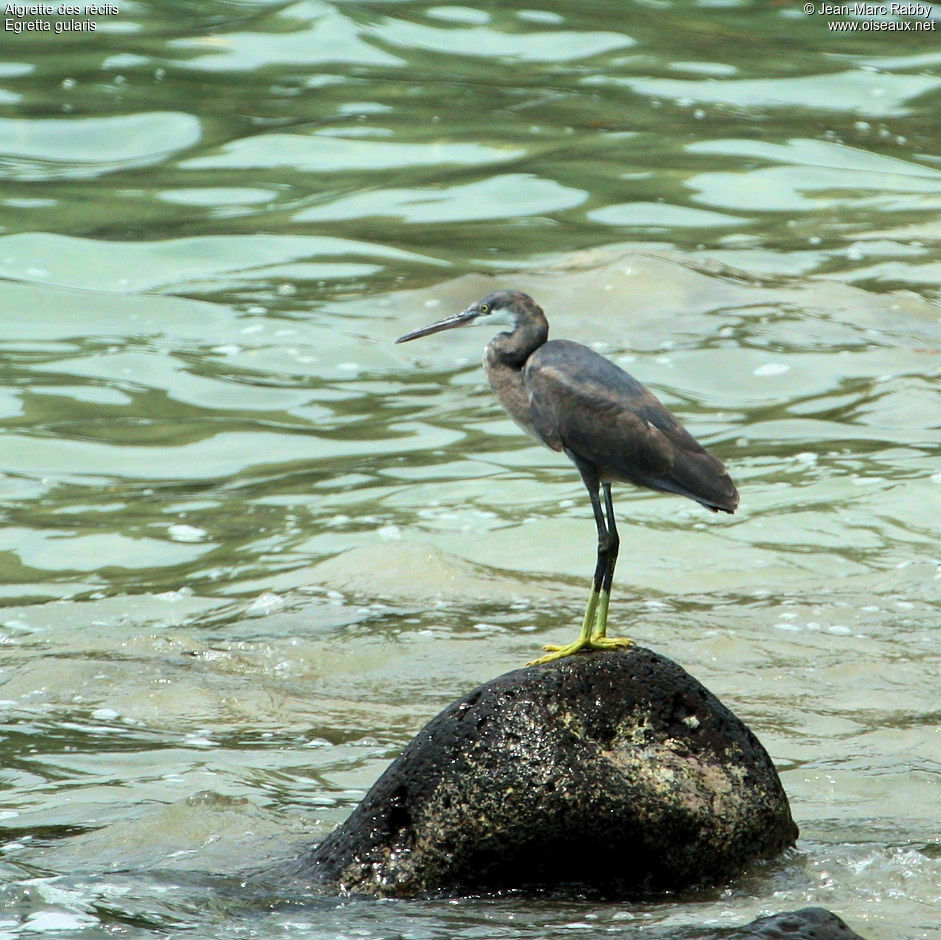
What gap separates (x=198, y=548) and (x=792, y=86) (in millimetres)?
12366

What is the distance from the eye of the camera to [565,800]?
222 inches

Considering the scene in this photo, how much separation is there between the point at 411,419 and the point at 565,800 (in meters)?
7.40

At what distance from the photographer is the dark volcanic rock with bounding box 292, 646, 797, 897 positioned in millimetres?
5664

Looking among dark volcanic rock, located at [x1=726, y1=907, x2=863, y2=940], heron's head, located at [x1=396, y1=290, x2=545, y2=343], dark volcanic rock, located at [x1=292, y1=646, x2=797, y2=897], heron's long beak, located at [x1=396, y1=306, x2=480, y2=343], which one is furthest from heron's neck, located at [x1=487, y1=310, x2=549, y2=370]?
dark volcanic rock, located at [x1=726, y1=907, x2=863, y2=940]

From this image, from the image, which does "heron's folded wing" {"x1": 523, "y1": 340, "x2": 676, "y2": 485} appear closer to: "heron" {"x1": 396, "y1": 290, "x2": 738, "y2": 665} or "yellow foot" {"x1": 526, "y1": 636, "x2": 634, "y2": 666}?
"heron" {"x1": 396, "y1": 290, "x2": 738, "y2": 665}

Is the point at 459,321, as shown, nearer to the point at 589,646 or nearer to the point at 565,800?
the point at 589,646

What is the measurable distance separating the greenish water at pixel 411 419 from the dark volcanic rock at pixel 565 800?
164 millimetres

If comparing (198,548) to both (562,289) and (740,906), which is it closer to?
(562,289)

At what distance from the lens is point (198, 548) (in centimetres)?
1087

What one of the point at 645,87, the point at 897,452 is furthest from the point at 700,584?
the point at 645,87

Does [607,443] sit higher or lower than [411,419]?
higher

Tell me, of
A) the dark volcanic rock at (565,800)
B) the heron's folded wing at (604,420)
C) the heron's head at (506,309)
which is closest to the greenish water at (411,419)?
the dark volcanic rock at (565,800)

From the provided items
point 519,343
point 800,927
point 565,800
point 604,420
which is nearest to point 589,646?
point 565,800

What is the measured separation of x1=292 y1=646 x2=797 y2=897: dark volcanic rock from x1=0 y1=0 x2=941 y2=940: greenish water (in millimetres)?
164
